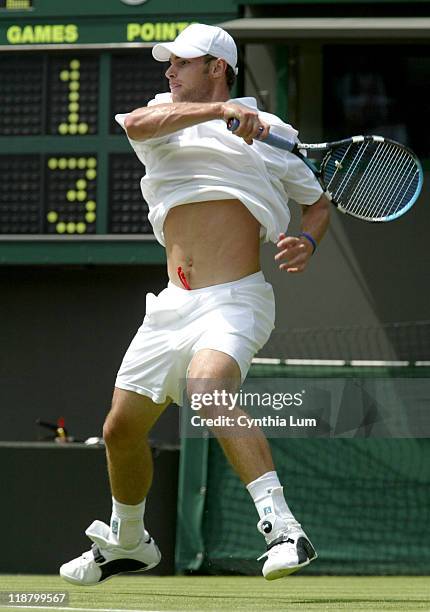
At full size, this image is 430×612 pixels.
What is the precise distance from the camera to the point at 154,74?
335 inches

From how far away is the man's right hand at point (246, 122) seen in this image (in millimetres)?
4652

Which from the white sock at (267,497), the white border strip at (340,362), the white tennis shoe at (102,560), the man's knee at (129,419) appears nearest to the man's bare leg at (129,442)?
the man's knee at (129,419)

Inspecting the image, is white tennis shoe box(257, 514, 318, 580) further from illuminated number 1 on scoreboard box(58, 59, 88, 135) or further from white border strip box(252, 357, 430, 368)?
illuminated number 1 on scoreboard box(58, 59, 88, 135)

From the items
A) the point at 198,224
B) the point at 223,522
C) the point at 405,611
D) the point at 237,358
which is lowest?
the point at 223,522

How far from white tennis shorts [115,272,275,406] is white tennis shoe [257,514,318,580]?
0.56 meters

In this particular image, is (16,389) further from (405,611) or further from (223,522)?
(405,611)

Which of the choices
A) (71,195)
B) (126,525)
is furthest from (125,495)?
(71,195)

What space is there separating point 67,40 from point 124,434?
161 inches

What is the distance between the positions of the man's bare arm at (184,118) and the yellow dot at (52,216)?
12.0 feet

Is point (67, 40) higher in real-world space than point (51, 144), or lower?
higher

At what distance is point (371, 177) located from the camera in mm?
5277

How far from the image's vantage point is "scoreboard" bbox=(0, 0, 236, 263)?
855 centimetres

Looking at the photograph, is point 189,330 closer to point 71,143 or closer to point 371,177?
point 371,177

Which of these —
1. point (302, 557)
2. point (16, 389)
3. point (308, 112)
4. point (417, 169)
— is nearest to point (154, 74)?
point (308, 112)
